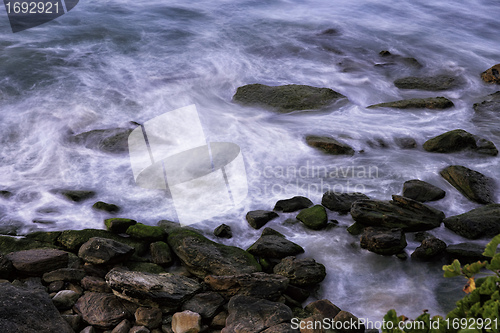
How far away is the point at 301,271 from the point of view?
15.5ft

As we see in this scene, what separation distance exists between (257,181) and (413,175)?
250cm

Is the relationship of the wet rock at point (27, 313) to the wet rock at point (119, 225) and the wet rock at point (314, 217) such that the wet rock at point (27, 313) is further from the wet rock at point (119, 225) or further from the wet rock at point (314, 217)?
the wet rock at point (314, 217)

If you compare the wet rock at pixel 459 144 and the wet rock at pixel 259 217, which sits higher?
the wet rock at pixel 459 144

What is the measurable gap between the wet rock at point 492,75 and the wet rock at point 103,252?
10044mm

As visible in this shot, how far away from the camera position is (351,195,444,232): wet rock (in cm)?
548

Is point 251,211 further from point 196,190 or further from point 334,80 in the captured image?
point 334,80

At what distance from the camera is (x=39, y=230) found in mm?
5746

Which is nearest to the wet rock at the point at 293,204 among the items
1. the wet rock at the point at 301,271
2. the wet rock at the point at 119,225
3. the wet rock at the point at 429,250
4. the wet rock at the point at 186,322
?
the wet rock at the point at 301,271

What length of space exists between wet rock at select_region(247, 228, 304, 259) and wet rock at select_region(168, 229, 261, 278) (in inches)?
4.9

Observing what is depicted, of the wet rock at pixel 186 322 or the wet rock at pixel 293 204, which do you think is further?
the wet rock at pixel 293 204

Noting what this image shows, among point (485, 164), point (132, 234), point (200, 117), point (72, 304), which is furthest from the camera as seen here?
point (200, 117)

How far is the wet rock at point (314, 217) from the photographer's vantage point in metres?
5.74

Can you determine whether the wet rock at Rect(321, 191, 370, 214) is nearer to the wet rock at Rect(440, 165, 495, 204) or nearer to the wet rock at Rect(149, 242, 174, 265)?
the wet rock at Rect(440, 165, 495, 204)

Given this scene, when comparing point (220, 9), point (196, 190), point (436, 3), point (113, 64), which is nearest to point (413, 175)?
point (196, 190)
